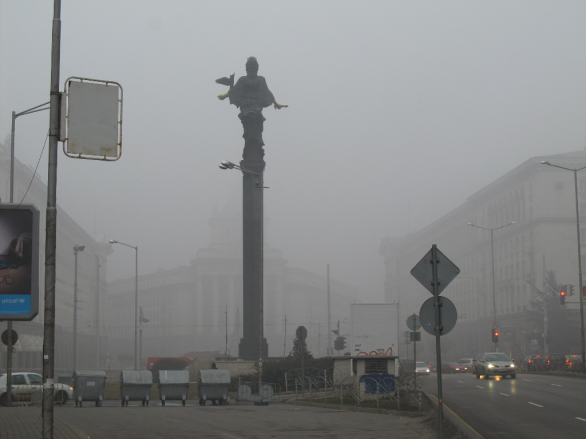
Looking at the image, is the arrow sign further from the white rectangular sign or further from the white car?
Result: the white car

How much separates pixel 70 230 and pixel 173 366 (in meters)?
60.9

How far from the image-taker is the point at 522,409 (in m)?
23.0

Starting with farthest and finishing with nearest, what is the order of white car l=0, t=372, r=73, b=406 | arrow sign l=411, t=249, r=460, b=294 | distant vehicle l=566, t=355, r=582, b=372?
distant vehicle l=566, t=355, r=582, b=372 < white car l=0, t=372, r=73, b=406 < arrow sign l=411, t=249, r=460, b=294

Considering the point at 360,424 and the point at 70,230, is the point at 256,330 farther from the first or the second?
the point at 70,230

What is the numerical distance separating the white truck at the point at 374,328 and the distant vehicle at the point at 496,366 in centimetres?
1065

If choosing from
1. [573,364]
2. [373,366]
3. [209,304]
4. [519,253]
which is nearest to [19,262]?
[373,366]

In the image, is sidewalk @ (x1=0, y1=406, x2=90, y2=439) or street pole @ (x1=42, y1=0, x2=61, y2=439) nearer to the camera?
street pole @ (x1=42, y1=0, x2=61, y2=439)

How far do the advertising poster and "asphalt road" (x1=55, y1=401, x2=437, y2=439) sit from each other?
10.8 feet

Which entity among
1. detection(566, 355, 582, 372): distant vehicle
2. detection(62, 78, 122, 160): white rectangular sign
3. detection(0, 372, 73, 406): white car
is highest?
detection(62, 78, 122, 160): white rectangular sign

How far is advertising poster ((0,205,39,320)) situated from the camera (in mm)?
17250

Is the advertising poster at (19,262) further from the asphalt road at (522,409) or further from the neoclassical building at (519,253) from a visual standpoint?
the neoclassical building at (519,253)

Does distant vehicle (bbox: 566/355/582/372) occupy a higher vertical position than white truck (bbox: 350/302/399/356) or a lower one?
lower

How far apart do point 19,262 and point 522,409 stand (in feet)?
48.5

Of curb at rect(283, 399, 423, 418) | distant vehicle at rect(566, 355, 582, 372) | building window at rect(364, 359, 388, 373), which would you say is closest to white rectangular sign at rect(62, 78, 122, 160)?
curb at rect(283, 399, 423, 418)
